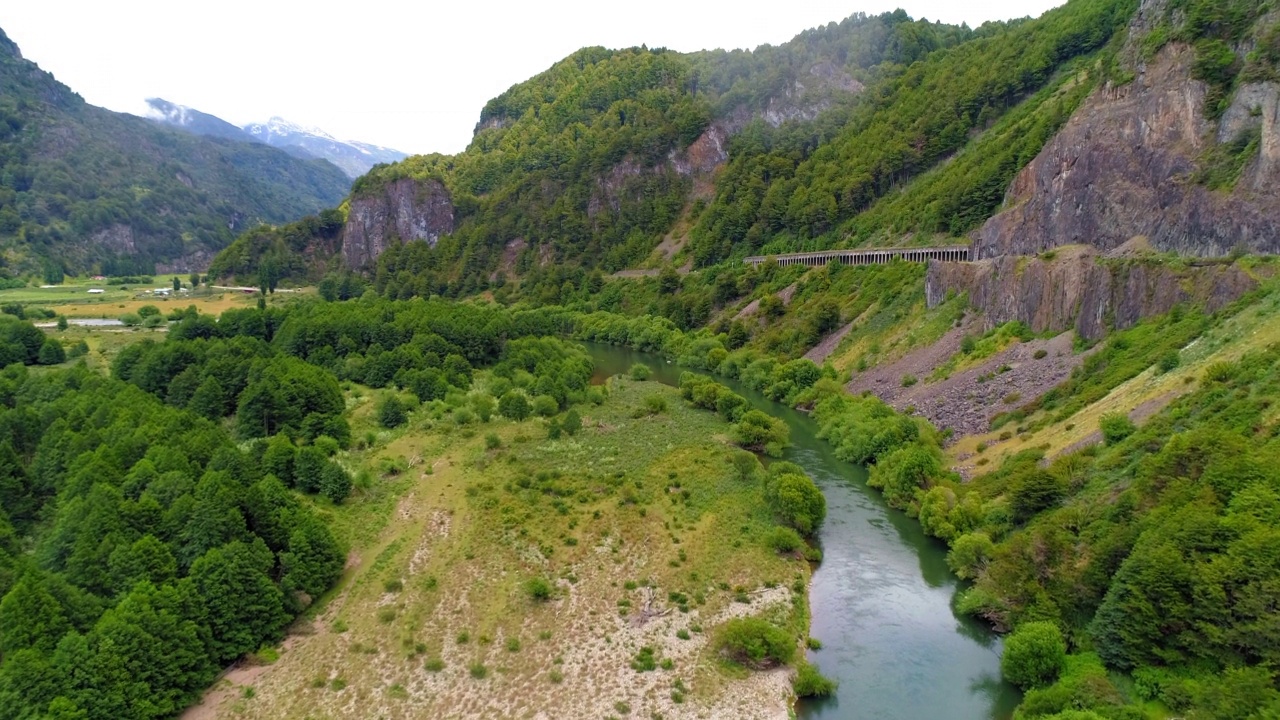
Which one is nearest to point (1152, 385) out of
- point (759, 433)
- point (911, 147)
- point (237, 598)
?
point (759, 433)

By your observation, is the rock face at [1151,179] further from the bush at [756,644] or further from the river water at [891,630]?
the bush at [756,644]

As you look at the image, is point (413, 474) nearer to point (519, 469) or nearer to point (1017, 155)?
point (519, 469)

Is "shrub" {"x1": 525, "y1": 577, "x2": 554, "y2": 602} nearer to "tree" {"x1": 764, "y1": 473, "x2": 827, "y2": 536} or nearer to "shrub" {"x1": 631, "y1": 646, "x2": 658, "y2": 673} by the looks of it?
"shrub" {"x1": 631, "y1": 646, "x2": 658, "y2": 673}

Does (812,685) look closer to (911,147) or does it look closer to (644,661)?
(644,661)

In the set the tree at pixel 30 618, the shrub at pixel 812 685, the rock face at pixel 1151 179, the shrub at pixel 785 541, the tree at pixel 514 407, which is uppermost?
the rock face at pixel 1151 179

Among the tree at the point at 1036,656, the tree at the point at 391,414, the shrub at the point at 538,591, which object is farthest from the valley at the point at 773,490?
the tree at the point at 391,414

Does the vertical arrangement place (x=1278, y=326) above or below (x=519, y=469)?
above

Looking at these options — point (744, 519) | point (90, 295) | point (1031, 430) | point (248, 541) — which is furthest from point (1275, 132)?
point (90, 295)
